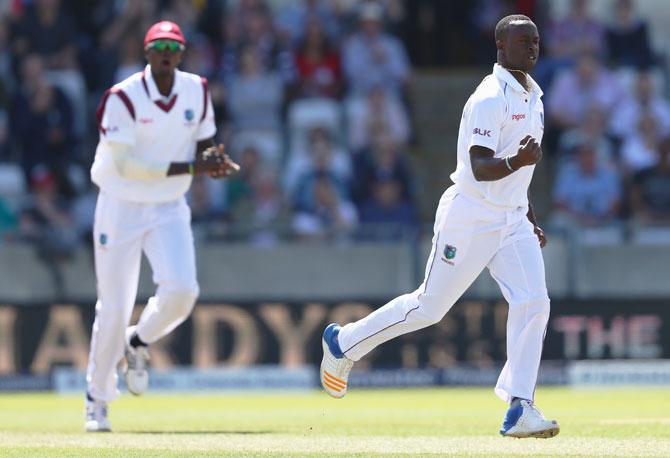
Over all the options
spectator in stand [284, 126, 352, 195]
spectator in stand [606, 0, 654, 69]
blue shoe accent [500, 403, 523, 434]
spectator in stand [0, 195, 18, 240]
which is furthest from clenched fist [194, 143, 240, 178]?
spectator in stand [606, 0, 654, 69]

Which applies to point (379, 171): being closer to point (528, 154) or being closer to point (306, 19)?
point (306, 19)

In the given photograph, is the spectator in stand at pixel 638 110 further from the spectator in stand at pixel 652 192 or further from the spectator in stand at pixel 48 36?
the spectator in stand at pixel 48 36

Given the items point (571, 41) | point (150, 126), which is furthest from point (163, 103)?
point (571, 41)

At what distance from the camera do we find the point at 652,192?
15109 millimetres

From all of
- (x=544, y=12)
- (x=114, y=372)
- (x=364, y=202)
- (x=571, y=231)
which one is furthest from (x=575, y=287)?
(x=114, y=372)

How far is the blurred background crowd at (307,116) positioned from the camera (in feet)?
49.4

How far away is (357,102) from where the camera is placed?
54.4 ft

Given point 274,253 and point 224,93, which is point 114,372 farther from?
point 224,93

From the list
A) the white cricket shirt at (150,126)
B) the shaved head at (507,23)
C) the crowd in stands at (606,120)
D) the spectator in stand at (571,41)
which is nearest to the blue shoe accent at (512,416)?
the shaved head at (507,23)

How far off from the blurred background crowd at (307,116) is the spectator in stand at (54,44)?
0.05ft

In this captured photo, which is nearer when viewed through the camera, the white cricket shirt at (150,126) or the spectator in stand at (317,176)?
the white cricket shirt at (150,126)

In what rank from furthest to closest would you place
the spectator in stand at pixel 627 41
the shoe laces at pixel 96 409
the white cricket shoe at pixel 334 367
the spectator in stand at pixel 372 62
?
1. the spectator in stand at pixel 627 41
2. the spectator in stand at pixel 372 62
3. the shoe laces at pixel 96 409
4. the white cricket shoe at pixel 334 367

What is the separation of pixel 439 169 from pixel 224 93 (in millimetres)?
2599

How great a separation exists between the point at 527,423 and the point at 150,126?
2.91 m
